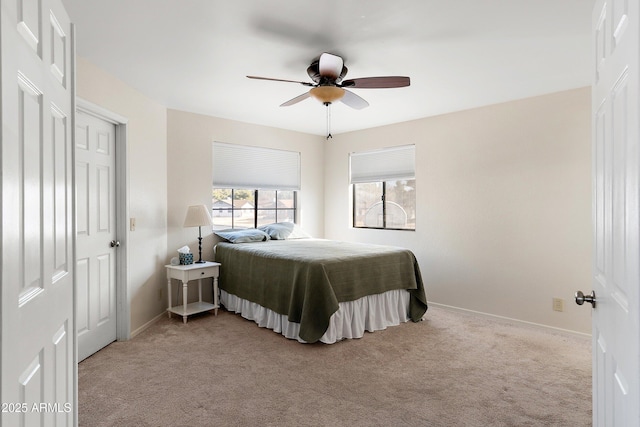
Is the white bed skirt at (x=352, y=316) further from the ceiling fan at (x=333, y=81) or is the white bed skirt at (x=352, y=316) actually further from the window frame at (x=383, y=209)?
the ceiling fan at (x=333, y=81)

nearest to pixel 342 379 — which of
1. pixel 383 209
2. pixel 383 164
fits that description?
pixel 383 209

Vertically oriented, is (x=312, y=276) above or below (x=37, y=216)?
below

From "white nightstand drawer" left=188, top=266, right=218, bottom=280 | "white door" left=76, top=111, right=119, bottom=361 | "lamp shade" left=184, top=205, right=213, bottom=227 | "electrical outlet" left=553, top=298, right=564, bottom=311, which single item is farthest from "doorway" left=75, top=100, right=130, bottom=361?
"electrical outlet" left=553, top=298, right=564, bottom=311

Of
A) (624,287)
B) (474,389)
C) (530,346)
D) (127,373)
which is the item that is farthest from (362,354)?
(624,287)

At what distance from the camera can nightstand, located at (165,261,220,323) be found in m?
3.94

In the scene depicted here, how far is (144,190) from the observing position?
3807mm

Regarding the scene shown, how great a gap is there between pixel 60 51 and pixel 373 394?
8.02 ft

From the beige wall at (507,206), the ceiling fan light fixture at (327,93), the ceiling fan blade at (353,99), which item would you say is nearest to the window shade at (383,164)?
the beige wall at (507,206)

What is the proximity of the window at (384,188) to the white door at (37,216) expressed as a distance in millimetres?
4184

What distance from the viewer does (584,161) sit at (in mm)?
3541

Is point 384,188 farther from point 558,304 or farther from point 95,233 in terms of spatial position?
point 95,233

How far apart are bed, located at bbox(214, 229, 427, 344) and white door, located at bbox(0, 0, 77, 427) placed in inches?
85.0

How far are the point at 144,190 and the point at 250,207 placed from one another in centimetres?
168

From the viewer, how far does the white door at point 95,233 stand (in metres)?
2.99
